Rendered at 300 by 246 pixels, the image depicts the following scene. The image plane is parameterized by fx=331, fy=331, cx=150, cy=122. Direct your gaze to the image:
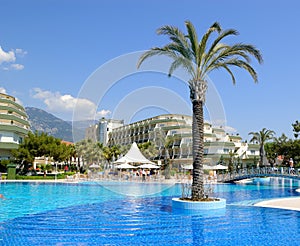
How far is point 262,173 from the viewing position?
3141 centimetres

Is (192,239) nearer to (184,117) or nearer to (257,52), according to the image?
(257,52)

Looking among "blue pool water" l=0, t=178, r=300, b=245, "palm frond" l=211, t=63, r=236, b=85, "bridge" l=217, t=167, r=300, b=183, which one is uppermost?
"palm frond" l=211, t=63, r=236, b=85

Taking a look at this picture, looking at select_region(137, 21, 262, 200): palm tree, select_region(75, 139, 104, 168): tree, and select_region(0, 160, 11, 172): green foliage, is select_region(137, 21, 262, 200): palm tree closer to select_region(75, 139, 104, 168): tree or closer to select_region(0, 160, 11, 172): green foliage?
select_region(0, 160, 11, 172): green foliage

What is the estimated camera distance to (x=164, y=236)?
8680mm

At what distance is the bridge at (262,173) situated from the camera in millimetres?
28337

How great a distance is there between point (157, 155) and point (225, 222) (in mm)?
52431

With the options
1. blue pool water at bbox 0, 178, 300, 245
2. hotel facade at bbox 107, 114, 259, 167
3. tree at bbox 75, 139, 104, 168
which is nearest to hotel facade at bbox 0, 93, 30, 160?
tree at bbox 75, 139, 104, 168

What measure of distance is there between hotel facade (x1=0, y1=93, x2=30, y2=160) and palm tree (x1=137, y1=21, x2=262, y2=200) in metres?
36.2

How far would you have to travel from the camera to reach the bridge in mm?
28337

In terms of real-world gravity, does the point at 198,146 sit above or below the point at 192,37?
below

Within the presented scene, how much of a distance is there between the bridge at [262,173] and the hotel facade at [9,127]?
2846cm

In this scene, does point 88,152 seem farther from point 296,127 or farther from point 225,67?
point 225,67

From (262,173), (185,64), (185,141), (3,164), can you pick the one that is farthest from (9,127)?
(185,64)

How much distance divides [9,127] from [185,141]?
31.8 meters
